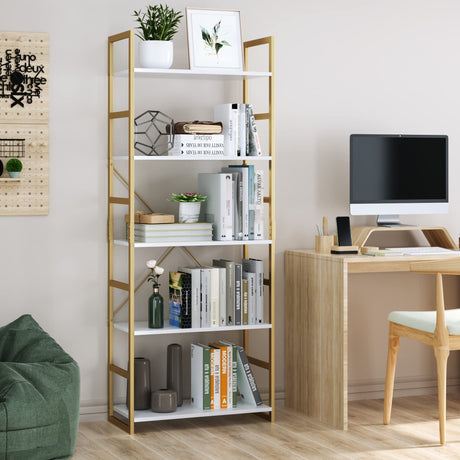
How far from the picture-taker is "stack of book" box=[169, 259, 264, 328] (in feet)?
12.8

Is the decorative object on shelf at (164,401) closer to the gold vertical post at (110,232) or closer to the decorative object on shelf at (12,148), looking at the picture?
the gold vertical post at (110,232)

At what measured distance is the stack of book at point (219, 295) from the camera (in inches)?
153

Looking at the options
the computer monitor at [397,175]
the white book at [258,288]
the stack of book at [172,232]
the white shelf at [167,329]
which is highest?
the computer monitor at [397,175]

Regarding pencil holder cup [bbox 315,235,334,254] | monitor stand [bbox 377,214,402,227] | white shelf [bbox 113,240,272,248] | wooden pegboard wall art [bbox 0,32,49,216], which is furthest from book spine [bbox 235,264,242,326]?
wooden pegboard wall art [bbox 0,32,49,216]

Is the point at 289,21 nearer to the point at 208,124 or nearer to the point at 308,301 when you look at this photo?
the point at 208,124

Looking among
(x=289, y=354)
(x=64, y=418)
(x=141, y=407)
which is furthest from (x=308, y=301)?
(x=64, y=418)

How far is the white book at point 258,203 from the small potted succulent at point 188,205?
0.24 metres

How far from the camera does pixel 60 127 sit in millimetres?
3973

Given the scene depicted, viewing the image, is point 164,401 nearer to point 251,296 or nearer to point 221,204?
point 251,296

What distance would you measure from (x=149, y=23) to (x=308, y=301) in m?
1.48

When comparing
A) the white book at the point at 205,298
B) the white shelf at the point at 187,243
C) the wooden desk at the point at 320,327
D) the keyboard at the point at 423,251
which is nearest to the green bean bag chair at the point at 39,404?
the white shelf at the point at 187,243

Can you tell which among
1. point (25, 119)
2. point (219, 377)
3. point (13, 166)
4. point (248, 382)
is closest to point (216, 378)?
point (219, 377)

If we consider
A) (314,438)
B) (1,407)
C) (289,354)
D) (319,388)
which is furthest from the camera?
(289,354)

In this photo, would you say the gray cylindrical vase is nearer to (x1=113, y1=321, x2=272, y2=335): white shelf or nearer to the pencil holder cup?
(x1=113, y1=321, x2=272, y2=335): white shelf
